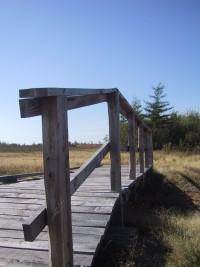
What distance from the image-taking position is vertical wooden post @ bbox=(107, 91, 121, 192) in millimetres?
5234

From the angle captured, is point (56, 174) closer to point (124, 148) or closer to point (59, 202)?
point (59, 202)

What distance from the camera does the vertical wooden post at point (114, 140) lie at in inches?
206

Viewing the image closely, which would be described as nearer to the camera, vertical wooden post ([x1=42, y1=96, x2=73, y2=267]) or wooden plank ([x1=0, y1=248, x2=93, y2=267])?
vertical wooden post ([x1=42, y1=96, x2=73, y2=267])

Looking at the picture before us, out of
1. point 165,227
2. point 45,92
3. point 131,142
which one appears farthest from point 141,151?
point 45,92

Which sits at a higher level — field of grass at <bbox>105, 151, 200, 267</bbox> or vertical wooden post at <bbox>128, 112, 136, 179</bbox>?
vertical wooden post at <bbox>128, 112, 136, 179</bbox>

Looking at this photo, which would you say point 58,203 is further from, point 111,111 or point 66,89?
point 111,111

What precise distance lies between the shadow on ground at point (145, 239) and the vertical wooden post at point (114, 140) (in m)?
0.83

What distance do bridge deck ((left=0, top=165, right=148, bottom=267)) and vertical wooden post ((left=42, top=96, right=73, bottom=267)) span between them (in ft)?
1.64

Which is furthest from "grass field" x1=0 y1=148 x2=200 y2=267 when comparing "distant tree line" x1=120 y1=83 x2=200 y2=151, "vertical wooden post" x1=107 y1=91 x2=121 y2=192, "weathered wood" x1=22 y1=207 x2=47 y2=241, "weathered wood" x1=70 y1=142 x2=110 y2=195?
"distant tree line" x1=120 y1=83 x2=200 y2=151

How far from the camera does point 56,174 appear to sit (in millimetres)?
2744

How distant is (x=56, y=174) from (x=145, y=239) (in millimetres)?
3183

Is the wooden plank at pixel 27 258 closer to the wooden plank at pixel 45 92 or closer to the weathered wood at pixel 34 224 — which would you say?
the weathered wood at pixel 34 224

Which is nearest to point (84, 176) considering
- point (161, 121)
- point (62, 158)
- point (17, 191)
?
point (62, 158)

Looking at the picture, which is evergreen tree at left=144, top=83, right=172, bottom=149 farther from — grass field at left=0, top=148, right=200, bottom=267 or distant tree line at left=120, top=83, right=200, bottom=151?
grass field at left=0, top=148, right=200, bottom=267
